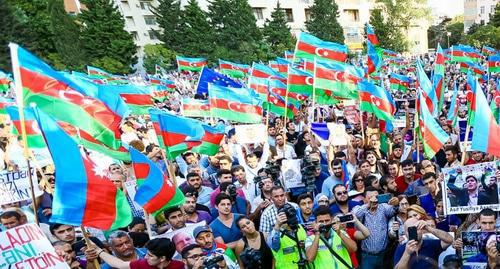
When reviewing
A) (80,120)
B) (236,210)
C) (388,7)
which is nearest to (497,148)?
(236,210)

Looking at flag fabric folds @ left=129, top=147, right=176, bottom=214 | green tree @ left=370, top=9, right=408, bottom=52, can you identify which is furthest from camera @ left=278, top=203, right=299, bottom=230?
green tree @ left=370, top=9, right=408, bottom=52

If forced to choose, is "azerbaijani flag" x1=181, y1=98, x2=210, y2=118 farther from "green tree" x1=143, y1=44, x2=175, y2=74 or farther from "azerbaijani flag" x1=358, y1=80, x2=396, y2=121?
"green tree" x1=143, y1=44, x2=175, y2=74

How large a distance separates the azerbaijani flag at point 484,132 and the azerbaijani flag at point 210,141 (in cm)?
367

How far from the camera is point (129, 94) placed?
428 inches

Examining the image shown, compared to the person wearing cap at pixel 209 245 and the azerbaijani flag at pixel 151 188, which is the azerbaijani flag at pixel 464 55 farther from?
the person wearing cap at pixel 209 245

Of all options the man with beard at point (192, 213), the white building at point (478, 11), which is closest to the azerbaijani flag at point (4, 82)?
the man with beard at point (192, 213)

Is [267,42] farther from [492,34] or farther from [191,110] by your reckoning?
[191,110]

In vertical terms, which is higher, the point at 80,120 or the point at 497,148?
the point at 80,120

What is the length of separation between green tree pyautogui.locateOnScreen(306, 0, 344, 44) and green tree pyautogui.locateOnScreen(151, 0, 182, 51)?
42.0 feet

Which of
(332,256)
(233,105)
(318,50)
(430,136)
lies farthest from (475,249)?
(318,50)

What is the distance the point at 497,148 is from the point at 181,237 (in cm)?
373

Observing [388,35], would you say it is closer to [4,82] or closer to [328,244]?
[4,82]

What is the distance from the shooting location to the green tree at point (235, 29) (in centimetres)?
4397

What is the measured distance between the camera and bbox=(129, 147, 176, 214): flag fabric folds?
525 cm
